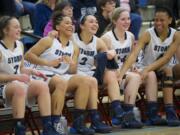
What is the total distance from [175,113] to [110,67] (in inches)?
38.6

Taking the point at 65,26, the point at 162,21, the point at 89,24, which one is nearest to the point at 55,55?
the point at 65,26

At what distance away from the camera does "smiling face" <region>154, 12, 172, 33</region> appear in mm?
7285

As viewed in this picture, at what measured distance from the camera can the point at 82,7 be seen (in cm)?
868

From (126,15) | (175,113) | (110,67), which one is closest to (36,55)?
(110,67)

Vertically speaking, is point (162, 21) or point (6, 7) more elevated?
point (6, 7)

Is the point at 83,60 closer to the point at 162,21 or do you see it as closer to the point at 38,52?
the point at 38,52

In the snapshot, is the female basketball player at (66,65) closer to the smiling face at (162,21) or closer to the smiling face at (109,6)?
the smiling face at (162,21)

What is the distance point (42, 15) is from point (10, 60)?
189 cm

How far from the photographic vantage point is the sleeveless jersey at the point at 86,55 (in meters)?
7.03

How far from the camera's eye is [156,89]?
280 inches

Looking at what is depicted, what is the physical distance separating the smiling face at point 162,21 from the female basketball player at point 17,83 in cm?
168

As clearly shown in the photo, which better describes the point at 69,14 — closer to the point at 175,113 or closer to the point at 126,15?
the point at 126,15

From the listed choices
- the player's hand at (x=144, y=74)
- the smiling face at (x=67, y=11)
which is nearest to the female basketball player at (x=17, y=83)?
the smiling face at (x=67, y=11)

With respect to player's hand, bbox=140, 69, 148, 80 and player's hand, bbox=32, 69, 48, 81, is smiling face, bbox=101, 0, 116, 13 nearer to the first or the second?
player's hand, bbox=140, 69, 148, 80
